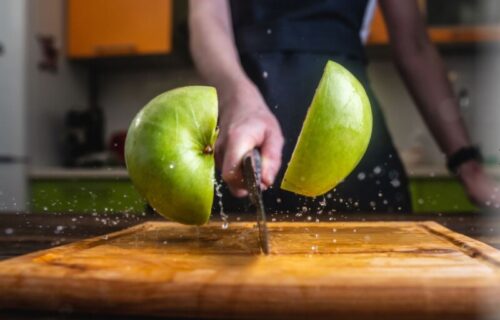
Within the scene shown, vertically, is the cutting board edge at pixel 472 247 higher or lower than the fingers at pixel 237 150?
lower

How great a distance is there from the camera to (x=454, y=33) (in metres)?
2.03

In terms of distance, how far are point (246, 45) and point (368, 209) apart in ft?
1.18

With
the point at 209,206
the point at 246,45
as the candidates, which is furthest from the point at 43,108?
the point at 209,206

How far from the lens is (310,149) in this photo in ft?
2.16

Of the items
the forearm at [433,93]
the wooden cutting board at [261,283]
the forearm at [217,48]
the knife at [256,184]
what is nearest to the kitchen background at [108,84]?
the forearm at [433,93]

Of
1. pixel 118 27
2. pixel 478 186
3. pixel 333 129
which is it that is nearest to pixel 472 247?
pixel 333 129

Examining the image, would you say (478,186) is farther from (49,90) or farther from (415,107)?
(49,90)

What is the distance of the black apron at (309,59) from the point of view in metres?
1.10

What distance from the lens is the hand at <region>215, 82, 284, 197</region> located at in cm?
71

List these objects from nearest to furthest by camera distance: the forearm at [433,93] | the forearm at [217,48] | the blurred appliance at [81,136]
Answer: the forearm at [217,48]
the forearm at [433,93]
the blurred appliance at [81,136]

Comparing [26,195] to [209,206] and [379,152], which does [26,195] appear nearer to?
[379,152]

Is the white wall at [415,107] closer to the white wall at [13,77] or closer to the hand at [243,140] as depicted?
the white wall at [13,77]

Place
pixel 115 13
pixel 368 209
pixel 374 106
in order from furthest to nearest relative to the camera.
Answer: pixel 115 13
pixel 374 106
pixel 368 209

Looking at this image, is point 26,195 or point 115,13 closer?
point 26,195
